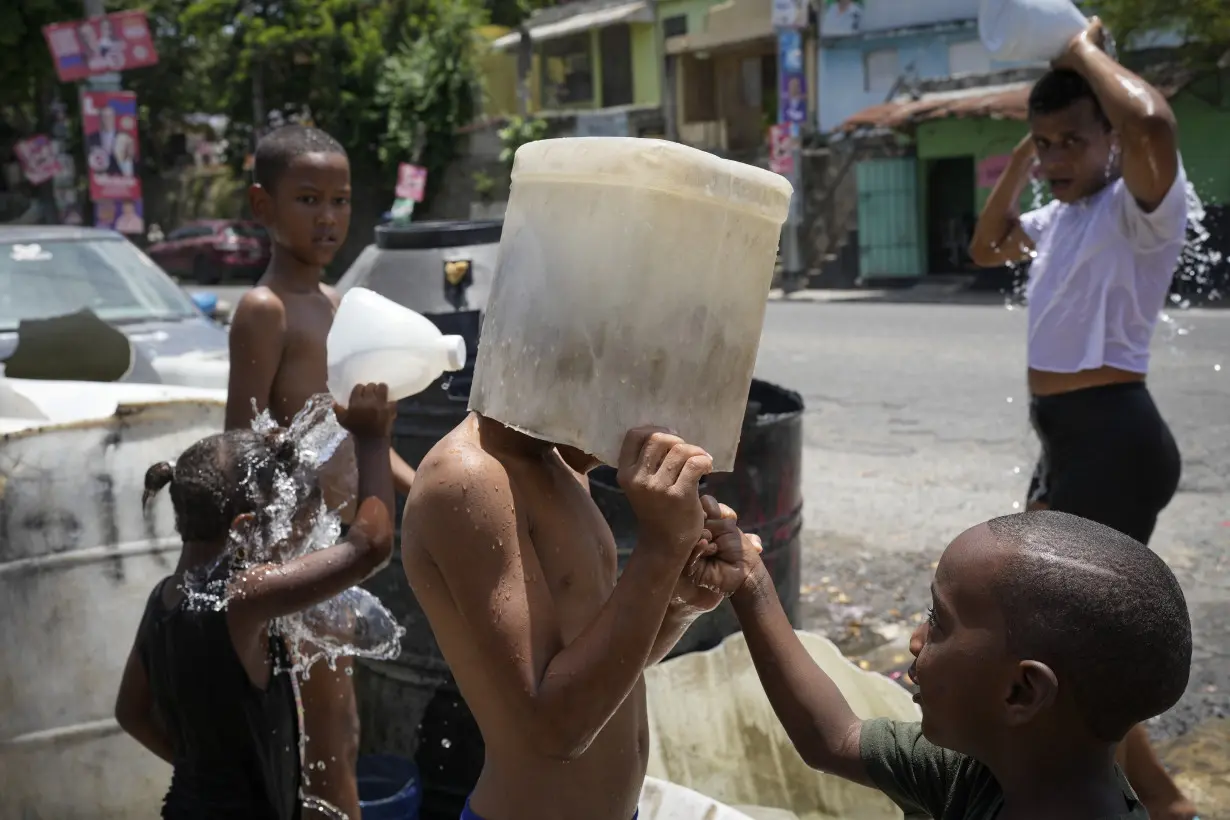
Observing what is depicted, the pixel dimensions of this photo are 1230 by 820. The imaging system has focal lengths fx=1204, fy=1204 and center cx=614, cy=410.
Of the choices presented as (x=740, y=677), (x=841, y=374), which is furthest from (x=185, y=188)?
(x=740, y=677)

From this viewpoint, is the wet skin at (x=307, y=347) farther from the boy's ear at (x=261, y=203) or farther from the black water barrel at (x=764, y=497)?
the black water barrel at (x=764, y=497)

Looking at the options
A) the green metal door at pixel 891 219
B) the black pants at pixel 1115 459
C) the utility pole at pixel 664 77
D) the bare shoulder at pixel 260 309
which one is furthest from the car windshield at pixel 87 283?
the utility pole at pixel 664 77

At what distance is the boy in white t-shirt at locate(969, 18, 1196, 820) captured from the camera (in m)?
2.73

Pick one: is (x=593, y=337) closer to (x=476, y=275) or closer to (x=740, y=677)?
(x=740, y=677)

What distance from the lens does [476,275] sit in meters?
3.88

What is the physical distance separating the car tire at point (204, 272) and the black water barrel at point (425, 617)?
81.1 feet

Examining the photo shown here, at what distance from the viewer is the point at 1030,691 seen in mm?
1351

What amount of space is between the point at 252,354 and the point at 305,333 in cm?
14

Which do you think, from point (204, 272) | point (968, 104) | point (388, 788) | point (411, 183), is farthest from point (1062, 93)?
point (204, 272)

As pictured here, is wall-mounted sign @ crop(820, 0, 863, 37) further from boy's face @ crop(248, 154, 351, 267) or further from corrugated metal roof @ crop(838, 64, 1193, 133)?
boy's face @ crop(248, 154, 351, 267)

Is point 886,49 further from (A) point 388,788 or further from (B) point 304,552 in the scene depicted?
(B) point 304,552

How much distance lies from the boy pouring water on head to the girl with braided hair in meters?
0.33

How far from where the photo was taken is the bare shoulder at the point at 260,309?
8.77 feet

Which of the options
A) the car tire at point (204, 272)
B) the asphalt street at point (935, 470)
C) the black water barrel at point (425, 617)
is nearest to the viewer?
the black water barrel at point (425, 617)
